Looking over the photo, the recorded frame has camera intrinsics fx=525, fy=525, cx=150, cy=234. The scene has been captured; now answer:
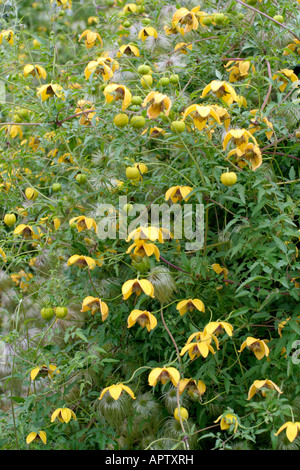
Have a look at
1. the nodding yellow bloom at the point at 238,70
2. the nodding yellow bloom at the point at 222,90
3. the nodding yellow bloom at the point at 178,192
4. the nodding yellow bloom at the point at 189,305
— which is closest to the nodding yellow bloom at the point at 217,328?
the nodding yellow bloom at the point at 189,305

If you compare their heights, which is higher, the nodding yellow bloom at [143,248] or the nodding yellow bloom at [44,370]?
the nodding yellow bloom at [143,248]

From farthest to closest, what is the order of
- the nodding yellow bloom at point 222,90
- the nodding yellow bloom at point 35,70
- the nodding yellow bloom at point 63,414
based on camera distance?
the nodding yellow bloom at point 35,70
the nodding yellow bloom at point 63,414
the nodding yellow bloom at point 222,90

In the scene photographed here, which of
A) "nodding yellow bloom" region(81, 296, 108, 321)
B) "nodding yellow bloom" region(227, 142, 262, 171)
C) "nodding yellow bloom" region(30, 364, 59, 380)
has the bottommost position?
"nodding yellow bloom" region(30, 364, 59, 380)

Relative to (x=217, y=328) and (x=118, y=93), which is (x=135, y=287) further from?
(x=118, y=93)

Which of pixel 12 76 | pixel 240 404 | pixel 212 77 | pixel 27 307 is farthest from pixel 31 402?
pixel 212 77

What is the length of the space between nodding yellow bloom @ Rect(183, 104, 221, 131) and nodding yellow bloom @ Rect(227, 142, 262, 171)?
110mm

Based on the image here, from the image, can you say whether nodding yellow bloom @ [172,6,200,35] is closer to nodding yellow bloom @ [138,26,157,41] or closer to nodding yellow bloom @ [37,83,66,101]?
nodding yellow bloom @ [138,26,157,41]

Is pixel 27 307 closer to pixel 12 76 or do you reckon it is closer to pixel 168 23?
pixel 12 76

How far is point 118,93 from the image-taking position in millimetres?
1627

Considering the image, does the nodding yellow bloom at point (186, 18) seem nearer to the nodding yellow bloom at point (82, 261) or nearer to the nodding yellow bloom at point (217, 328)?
the nodding yellow bloom at point (82, 261)

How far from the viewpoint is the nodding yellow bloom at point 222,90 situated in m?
1.46

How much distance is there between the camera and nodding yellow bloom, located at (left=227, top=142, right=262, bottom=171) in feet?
4.85

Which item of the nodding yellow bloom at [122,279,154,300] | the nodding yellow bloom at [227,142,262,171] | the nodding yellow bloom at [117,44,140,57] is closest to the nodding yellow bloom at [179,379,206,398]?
the nodding yellow bloom at [122,279,154,300]

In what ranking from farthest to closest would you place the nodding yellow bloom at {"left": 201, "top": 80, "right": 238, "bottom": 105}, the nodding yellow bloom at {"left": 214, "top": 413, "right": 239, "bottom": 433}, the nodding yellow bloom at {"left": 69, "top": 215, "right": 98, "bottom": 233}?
the nodding yellow bloom at {"left": 69, "top": 215, "right": 98, "bottom": 233}
the nodding yellow bloom at {"left": 201, "top": 80, "right": 238, "bottom": 105}
the nodding yellow bloom at {"left": 214, "top": 413, "right": 239, "bottom": 433}
